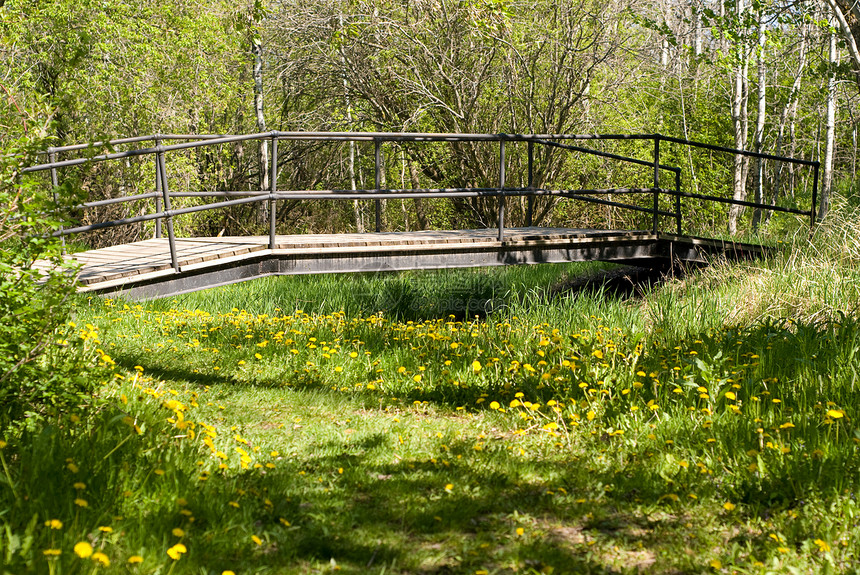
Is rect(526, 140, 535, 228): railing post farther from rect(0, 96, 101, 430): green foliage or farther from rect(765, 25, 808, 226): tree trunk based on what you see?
rect(765, 25, 808, 226): tree trunk

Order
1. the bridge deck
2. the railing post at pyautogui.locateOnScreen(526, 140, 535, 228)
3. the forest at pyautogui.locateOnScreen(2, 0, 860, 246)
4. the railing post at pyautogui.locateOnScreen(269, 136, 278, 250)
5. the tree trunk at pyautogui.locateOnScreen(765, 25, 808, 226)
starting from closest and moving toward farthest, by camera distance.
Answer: the bridge deck, the railing post at pyautogui.locateOnScreen(269, 136, 278, 250), the railing post at pyautogui.locateOnScreen(526, 140, 535, 228), the forest at pyautogui.locateOnScreen(2, 0, 860, 246), the tree trunk at pyautogui.locateOnScreen(765, 25, 808, 226)

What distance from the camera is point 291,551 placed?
3.04 meters

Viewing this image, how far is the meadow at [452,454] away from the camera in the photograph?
3.01m

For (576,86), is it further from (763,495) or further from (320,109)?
(763,495)

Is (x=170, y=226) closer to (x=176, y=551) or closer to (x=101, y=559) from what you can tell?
(x=176, y=551)

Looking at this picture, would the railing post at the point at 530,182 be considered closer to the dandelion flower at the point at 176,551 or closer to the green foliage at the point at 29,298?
the green foliage at the point at 29,298

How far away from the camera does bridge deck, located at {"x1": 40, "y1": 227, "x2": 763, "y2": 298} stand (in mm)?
7258

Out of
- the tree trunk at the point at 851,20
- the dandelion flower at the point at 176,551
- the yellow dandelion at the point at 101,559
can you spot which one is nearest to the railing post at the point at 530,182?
the tree trunk at the point at 851,20

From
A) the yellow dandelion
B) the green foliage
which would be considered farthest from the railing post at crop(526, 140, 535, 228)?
the yellow dandelion

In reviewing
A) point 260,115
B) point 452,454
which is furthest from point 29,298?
point 260,115

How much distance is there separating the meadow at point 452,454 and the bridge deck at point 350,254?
500 millimetres

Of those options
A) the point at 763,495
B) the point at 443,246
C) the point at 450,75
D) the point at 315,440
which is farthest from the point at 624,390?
the point at 450,75

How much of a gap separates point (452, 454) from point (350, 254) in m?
4.40

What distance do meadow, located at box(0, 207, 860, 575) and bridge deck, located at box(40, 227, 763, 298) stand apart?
0.50 meters
